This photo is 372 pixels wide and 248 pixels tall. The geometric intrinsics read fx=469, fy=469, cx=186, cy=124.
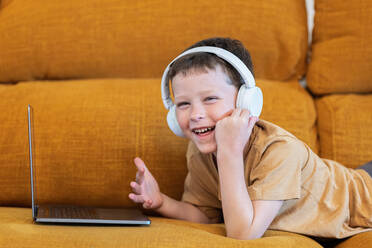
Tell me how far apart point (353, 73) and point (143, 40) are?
665 millimetres

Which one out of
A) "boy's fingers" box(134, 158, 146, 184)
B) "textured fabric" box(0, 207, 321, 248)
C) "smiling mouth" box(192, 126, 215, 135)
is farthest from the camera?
"boy's fingers" box(134, 158, 146, 184)

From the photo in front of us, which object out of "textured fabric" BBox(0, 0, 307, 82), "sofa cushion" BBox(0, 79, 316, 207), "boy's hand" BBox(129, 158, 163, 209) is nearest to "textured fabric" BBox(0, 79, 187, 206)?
"sofa cushion" BBox(0, 79, 316, 207)

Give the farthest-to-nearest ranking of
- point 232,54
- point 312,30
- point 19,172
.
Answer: point 312,30, point 19,172, point 232,54

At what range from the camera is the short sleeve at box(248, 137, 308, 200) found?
104 centimetres

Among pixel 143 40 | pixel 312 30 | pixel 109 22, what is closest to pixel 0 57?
pixel 109 22

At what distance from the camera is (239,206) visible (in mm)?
1007

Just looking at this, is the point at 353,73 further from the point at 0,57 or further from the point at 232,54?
the point at 0,57

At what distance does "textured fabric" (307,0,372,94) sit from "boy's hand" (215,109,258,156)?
0.53m

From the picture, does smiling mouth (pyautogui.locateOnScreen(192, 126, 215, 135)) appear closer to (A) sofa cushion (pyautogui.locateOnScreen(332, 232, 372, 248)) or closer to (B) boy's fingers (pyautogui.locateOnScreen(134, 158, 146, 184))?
(B) boy's fingers (pyautogui.locateOnScreen(134, 158, 146, 184))

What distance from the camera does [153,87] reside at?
1.43 m

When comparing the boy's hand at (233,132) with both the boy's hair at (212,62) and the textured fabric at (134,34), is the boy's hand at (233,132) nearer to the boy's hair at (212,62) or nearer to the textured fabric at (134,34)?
the boy's hair at (212,62)

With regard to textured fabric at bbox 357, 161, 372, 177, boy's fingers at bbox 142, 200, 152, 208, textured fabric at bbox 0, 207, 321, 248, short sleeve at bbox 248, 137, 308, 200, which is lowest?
boy's fingers at bbox 142, 200, 152, 208

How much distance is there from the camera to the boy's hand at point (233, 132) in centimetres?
105

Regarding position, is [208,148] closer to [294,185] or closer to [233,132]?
[233,132]
